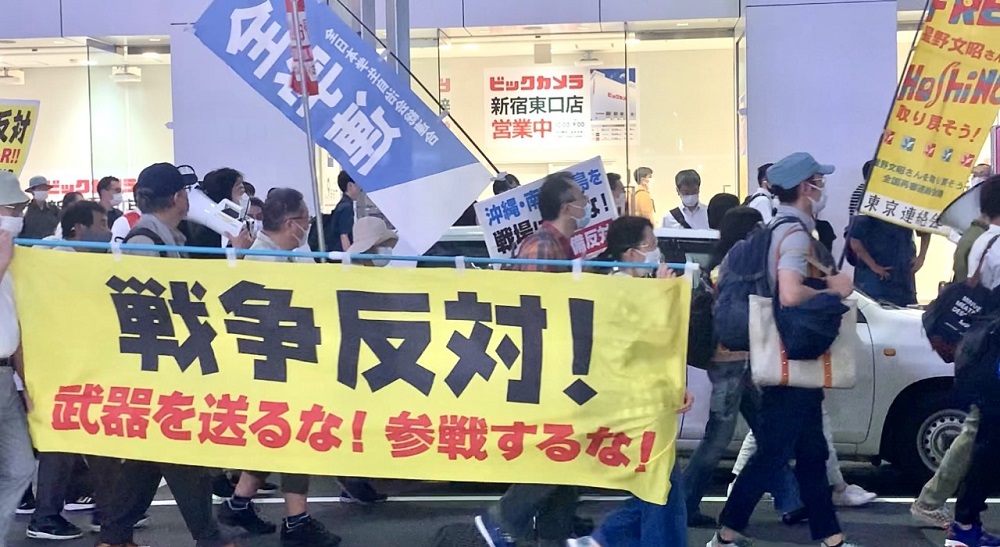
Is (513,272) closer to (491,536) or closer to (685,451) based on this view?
(491,536)

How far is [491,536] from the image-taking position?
5629 mm

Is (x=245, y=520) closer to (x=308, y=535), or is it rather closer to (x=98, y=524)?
(x=308, y=535)

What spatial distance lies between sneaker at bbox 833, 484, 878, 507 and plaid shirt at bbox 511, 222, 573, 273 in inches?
89.4

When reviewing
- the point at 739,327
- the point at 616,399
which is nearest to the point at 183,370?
the point at 616,399

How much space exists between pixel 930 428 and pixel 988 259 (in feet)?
5.47

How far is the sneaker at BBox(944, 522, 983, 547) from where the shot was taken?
5840mm

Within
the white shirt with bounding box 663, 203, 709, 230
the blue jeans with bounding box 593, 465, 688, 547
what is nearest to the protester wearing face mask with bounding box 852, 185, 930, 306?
the white shirt with bounding box 663, 203, 709, 230

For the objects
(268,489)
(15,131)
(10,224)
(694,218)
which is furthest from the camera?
(694,218)

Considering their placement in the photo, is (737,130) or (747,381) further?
(737,130)

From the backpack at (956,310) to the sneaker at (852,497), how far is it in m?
1.23

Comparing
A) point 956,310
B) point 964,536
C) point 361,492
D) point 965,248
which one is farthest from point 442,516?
point 965,248

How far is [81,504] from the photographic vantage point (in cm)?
736

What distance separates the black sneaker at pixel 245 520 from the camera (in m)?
6.64

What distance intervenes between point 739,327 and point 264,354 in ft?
6.99
